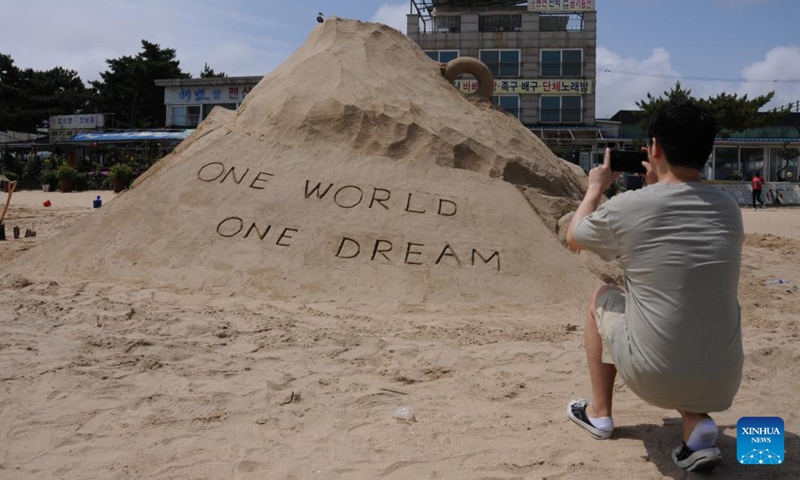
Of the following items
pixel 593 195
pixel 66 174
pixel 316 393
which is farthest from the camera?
pixel 66 174

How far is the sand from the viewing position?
2756 mm

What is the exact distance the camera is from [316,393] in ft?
11.0

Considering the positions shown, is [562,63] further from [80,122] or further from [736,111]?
[80,122]

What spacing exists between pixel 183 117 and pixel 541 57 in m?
16.8

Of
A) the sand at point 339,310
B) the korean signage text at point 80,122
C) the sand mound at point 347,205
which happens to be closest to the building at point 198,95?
the korean signage text at point 80,122

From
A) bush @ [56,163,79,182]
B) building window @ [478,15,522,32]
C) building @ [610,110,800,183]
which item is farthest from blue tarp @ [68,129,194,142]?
building @ [610,110,800,183]

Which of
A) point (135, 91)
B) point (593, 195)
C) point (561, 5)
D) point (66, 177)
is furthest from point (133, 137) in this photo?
point (593, 195)

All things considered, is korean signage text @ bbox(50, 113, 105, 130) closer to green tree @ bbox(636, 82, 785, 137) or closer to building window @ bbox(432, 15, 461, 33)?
building window @ bbox(432, 15, 461, 33)

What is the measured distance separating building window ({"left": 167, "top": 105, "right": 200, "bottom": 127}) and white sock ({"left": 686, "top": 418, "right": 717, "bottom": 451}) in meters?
31.9

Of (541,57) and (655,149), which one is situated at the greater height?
(541,57)

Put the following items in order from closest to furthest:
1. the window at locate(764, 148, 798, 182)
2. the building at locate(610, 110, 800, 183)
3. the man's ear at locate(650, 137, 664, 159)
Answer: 1. the man's ear at locate(650, 137, 664, 159)
2. the building at locate(610, 110, 800, 183)
3. the window at locate(764, 148, 798, 182)

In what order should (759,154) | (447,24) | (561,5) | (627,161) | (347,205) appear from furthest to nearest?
(447,24), (561,5), (759,154), (347,205), (627,161)

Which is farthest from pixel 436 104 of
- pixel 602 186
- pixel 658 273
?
pixel 658 273

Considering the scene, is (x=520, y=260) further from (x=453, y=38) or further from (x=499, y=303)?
(x=453, y=38)
